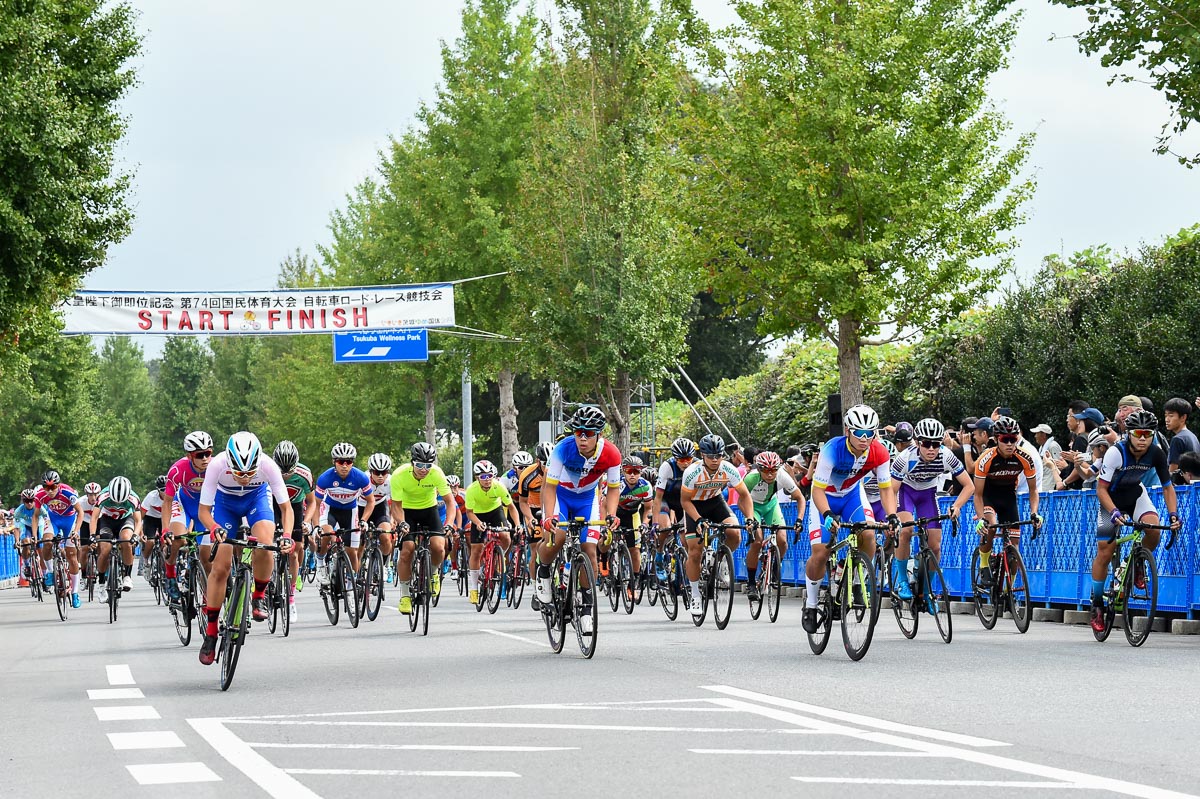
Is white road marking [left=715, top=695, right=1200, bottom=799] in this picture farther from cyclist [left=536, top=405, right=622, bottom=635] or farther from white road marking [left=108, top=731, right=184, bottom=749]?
cyclist [left=536, top=405, right=622, bottom=635]

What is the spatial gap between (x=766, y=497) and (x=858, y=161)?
707 centimetres

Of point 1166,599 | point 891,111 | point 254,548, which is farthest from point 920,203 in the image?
point 254,548

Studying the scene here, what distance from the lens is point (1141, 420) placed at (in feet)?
47.4

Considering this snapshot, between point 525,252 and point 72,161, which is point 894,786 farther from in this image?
point 525,252

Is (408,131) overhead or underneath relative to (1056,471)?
overhead

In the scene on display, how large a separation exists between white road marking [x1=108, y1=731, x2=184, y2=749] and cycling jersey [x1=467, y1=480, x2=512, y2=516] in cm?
1272

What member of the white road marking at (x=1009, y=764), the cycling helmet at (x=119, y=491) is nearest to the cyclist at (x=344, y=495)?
the cycling helmet at (x=119, y=491)

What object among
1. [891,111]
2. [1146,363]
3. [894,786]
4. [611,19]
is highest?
[611,19]

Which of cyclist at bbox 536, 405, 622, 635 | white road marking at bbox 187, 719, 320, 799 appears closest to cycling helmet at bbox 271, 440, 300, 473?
cyclist at bbox 536, 405, 622, 635

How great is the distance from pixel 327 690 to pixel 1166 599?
8074 millimetres

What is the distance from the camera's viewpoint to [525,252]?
37875mm

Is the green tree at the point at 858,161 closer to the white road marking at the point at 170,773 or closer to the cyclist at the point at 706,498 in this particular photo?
the cyclist at the point at 706,498

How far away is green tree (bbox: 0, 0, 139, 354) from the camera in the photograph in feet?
73.6

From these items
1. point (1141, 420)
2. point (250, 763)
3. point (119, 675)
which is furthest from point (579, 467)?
point (250, 763)
